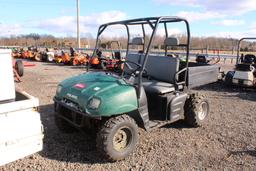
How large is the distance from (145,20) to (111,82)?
42.9 inches

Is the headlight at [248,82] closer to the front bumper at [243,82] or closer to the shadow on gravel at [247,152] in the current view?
the front bumper at [243,82]

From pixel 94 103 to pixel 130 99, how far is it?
0.53 metres

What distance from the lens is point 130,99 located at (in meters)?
4.19

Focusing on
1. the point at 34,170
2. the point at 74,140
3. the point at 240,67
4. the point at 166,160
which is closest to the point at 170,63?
the point at 166,160

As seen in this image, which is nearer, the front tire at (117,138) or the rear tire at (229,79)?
the front tire at (117,138)

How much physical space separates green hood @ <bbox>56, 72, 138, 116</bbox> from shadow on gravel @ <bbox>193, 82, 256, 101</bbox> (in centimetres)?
504

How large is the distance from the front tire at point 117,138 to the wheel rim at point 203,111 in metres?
1.88

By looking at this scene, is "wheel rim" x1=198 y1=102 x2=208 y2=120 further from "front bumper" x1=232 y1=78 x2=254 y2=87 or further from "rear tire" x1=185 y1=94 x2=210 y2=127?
"front bumper" x1=232 y1=78 x2=254 y2=87

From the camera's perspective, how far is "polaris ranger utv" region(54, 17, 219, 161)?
400cm

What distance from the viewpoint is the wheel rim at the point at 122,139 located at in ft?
13.7

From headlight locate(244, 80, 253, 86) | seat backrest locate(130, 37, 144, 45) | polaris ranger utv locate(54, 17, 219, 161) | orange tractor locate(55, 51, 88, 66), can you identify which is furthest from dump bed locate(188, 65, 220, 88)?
orange tractor locate(55, 51, 88, 66)

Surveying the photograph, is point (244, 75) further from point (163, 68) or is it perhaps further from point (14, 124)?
point (14, 124)

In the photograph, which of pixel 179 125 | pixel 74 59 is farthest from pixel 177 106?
pixel 74 59

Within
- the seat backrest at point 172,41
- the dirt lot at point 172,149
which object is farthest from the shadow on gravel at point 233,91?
the seat backrest at point 172,41
